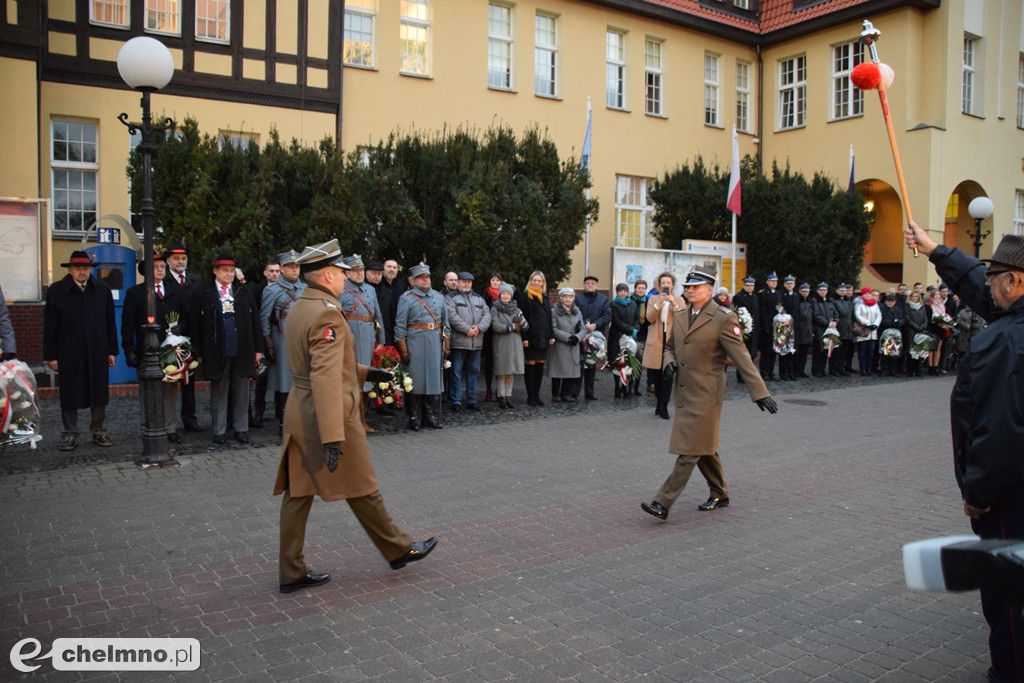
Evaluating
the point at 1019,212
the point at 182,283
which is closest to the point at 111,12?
the point at 182,283

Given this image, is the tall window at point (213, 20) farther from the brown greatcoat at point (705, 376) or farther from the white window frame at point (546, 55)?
the brown greatcoat at point (705, 376)

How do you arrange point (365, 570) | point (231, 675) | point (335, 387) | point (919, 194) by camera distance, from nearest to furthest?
point (231, 675), point (335, 387), point (365, 570), point (919, 194)

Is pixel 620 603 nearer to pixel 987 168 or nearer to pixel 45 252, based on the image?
pixel 45 252

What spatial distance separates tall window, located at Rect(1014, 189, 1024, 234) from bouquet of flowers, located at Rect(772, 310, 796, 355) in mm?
14920

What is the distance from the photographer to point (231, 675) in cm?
420

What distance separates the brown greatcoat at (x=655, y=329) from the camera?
13.2 m

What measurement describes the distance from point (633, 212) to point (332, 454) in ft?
70.8

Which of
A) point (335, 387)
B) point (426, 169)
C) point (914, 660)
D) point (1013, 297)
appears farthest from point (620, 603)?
point (426, 169)

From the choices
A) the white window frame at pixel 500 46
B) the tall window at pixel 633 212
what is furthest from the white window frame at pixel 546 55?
the tall window at pixel 633 212

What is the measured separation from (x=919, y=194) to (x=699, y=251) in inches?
322

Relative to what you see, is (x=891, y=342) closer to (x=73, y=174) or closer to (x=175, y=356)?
(x=175, y=356)

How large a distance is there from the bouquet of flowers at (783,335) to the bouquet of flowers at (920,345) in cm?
357

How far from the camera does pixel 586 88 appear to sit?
2417cm

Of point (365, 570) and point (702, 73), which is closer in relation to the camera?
point (365, 570)
